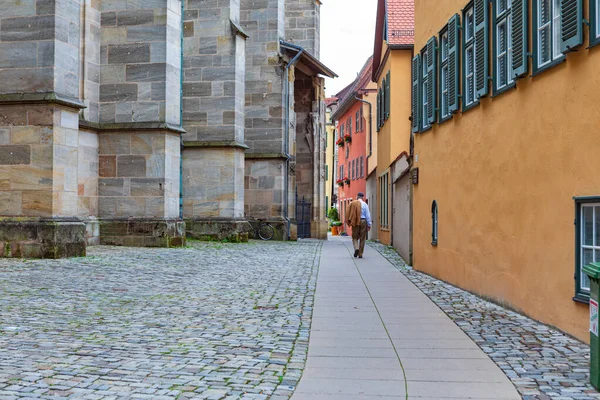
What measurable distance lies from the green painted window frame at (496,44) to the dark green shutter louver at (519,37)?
11 centimetres

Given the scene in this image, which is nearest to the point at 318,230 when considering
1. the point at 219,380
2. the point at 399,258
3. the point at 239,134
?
the point at 239,134

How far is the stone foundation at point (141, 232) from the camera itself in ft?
54.4

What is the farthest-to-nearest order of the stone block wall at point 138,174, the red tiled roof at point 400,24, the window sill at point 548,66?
the red tiled roof at point 400,24, the stone block wall at point 138,174, the window sill at point 548,66

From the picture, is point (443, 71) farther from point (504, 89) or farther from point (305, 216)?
point (305, 216)

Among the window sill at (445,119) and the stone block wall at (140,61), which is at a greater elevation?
the stone block wall at (140,61)

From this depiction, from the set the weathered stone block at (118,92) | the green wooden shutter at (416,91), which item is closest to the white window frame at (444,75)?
the green wooden shutter at (416,91)

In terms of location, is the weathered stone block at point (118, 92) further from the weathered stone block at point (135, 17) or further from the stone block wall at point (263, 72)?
the stone block wall at point (263, 72)

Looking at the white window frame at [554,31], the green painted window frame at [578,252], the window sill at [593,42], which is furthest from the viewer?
the white window frame at [554,31]

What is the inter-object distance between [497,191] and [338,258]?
8.77 meters

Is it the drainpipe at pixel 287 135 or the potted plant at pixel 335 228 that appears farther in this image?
the potted plant at pixel 335 228

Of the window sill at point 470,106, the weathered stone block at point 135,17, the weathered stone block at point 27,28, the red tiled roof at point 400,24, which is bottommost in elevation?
the window sill at point 470,106

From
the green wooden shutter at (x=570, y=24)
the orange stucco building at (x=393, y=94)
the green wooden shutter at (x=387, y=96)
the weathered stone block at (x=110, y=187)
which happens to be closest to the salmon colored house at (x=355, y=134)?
the orange stucco building at (x=393, y=94)

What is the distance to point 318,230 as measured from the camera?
31.1m

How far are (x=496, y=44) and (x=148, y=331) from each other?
5.38 meters
